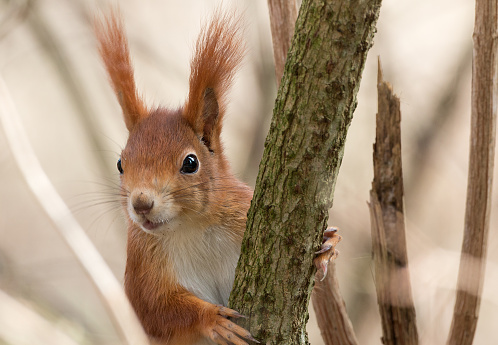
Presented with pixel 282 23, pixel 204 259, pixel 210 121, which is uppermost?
pixel 282 23

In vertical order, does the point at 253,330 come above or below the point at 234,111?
below

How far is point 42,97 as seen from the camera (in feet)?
17.7

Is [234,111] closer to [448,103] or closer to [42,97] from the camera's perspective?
[448,103]

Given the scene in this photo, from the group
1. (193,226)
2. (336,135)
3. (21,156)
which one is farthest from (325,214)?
(21,156)

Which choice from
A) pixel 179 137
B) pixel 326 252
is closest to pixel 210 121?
pixel 179 137

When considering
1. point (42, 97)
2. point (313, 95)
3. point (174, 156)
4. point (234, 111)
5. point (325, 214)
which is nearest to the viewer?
point (313, 95)

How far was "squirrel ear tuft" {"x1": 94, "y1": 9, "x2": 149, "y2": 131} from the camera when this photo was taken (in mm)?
2346

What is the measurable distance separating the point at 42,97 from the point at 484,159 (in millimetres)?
4193

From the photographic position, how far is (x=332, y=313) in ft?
8.29

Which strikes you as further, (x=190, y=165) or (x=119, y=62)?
(x=119, y=62)

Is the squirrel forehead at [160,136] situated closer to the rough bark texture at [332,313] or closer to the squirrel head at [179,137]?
the squirrel head at [179,137]

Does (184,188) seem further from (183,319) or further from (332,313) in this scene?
(332,313)

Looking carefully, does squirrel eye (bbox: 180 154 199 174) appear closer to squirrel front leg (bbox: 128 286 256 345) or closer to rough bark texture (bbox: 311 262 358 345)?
squirrel front leg (bbox: 128 286 256 345)

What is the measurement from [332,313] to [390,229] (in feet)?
1.39
